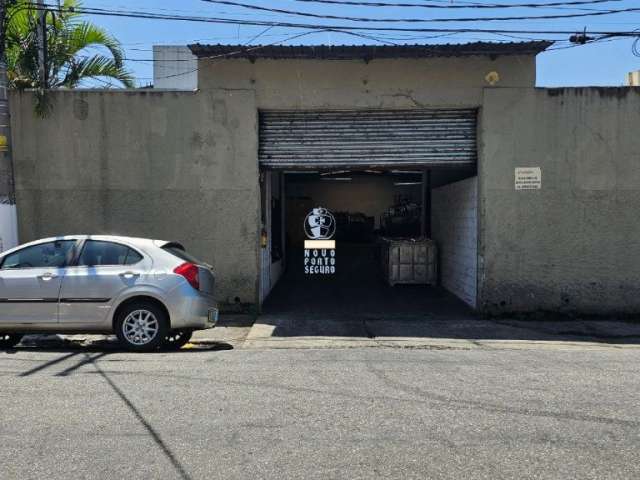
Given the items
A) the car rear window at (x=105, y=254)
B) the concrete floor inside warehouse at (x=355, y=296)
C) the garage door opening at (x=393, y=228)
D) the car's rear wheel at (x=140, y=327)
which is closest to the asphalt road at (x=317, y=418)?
the car's rear wheel at (x=140, y=327)

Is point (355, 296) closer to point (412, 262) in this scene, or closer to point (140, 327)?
point (412, 262)

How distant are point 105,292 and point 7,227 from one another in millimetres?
2910

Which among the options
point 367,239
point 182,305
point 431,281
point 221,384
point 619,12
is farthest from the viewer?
point 367,239

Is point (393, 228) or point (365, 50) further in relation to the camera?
point (393, 228)

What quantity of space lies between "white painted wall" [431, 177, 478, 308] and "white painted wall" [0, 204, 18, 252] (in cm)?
809

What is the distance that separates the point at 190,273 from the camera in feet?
27.1

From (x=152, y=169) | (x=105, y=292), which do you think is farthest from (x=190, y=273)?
(x=152, y=169)

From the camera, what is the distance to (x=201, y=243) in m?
11.5

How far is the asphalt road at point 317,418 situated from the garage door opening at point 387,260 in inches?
192

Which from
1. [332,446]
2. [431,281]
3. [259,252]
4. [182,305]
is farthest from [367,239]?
[332,446]

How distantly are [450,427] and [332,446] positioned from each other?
1.02 meters

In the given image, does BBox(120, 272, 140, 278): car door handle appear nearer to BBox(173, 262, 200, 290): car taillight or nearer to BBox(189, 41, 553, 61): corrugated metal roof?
BBox(173, 262, 200, 290): car taillight

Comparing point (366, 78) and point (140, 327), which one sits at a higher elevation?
point (366, 78)

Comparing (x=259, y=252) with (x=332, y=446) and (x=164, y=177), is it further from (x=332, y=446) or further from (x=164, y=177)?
(x=332, y=446)
